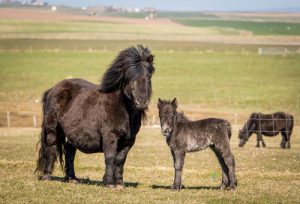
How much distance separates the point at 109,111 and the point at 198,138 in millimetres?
1983

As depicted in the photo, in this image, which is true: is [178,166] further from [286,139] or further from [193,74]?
[193,74]

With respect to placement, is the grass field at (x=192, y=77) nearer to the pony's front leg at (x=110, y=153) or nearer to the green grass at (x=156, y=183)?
the green grass at (x=156, y=183)

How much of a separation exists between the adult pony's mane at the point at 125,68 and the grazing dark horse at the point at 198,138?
0.87 m

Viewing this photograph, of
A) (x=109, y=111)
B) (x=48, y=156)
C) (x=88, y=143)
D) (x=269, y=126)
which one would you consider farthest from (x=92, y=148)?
(x=269, y=126)

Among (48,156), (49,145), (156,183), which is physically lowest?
(156,183)

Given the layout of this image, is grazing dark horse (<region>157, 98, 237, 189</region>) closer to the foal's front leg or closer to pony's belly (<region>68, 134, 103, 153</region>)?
the foal's front leg

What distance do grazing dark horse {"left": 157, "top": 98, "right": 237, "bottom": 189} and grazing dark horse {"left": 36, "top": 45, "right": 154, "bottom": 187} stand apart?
0.63m

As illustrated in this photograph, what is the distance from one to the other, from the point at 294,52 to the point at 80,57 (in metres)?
29.1

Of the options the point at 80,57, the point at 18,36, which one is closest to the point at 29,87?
the point at 80,57

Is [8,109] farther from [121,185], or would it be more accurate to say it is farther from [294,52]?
[294,52]

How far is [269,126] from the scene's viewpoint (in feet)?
108

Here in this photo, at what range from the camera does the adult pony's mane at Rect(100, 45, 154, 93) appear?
13.6 metres

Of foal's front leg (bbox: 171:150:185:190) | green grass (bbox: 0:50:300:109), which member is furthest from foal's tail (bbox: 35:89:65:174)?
green grass (bbox: 0:50:300:109)

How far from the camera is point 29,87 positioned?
60500 mm
